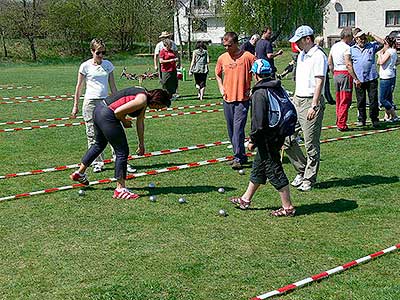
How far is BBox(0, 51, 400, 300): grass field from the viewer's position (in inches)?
221

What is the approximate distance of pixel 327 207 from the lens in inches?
314

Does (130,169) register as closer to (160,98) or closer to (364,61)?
(160,98)

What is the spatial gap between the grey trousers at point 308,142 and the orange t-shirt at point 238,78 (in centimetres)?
138

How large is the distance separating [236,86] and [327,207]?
277 cm

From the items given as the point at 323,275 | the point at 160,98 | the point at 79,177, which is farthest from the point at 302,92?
the point at 323,275

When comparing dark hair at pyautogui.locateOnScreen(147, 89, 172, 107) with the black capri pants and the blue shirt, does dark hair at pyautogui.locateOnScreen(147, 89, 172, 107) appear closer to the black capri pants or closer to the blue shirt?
the black capri pants

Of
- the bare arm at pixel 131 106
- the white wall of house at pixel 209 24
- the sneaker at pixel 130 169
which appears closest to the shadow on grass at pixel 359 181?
the bare arm at pixel 131 106

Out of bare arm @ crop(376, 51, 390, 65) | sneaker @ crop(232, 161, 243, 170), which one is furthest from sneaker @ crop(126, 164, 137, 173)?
bare arm @ crop(376, 51, 390, 65)

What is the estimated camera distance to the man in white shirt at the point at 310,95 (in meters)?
8.34

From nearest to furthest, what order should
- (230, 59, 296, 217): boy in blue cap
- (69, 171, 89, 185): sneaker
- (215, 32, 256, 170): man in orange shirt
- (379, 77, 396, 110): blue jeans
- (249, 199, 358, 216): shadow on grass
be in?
(230, 59, 296, 217): boy in blue cap < (249, 199, 358, 216): shadow on grass < (69, 171, 89, 185): sneaker < (215, 32, 256, 170): man in orange shirt < (379, 77, 396, 110): blue jeans

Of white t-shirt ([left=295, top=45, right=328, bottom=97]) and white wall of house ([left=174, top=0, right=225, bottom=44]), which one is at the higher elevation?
white wall of house ([left=174, top=0, right=225, bottom=44])

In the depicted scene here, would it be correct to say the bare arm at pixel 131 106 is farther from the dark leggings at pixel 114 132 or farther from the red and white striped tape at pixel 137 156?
the red and white striped tape at pixel 137 156

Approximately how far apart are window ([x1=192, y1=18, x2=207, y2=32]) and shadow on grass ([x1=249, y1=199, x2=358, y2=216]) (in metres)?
56.8

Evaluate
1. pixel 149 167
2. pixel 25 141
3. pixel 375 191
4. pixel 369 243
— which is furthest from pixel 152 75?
pixel 369 243
